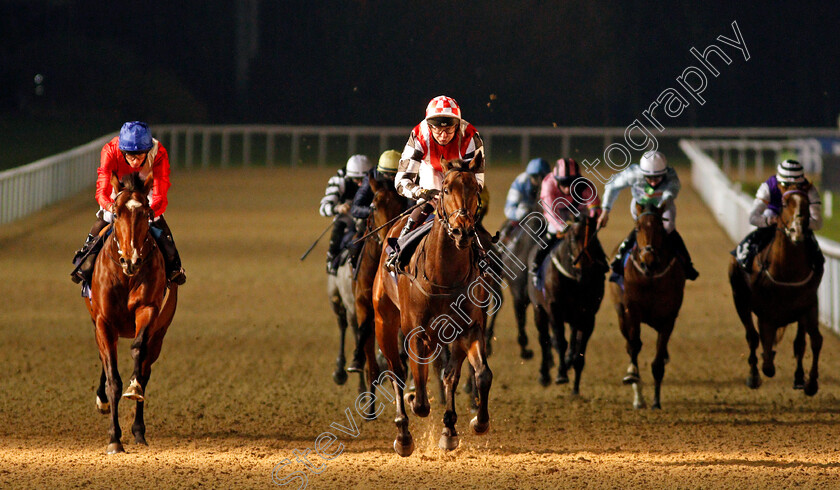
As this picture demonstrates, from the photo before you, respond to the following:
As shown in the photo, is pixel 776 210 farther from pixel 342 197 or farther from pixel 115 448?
pixel 115 448

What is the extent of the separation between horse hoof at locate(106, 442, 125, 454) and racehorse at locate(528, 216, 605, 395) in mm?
3926

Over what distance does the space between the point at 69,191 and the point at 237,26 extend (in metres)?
17.3

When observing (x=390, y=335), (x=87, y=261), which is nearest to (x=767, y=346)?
(x=390, y=335)

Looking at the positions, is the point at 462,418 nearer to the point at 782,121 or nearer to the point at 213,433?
the point at 213,433

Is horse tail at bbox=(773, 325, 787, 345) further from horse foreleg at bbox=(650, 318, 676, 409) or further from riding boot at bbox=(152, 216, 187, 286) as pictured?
riding boot at bbox=(152, 216, 187, 286)

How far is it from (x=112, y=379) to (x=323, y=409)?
6.95 ft

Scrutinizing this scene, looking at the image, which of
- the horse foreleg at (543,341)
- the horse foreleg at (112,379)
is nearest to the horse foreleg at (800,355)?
the horse foreleg at (543,341)

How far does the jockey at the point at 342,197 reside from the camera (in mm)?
10164

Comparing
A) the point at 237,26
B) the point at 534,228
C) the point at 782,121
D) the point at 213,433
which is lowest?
the point at 213,433

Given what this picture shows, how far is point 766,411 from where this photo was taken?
9.27 meters

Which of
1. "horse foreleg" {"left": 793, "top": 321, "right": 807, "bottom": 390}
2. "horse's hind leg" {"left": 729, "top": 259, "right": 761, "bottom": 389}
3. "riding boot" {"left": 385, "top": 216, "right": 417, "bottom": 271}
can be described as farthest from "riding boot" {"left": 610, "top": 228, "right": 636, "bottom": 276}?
"riding boot" {"left": 385, "top": 216, "right": 417, "bottom": 271}

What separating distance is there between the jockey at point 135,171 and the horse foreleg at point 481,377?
2.15 metres

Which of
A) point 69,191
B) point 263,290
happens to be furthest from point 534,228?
point 69,191

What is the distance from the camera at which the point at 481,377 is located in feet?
22.9
